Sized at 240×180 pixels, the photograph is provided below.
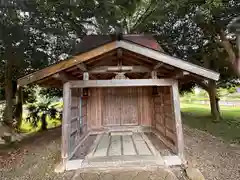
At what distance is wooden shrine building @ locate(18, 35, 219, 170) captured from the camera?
3900 millimetres

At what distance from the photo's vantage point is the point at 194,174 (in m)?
3.61

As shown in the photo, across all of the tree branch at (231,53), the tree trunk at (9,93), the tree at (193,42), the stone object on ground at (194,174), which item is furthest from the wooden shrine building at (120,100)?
the tree at (193,42)

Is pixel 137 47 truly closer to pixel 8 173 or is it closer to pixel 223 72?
pixel 8 173

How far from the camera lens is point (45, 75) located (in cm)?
379

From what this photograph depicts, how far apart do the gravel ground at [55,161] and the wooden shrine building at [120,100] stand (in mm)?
532

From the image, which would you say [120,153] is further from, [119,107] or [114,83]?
[119,107]

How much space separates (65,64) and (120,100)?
400cm

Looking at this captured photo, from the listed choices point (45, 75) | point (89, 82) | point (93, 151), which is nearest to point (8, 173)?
point (93, 151)

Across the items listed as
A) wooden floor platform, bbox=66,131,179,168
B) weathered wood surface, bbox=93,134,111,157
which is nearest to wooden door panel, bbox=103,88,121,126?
weathered wood surface, bbox=93,134,111,157

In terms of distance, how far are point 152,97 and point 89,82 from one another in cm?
400

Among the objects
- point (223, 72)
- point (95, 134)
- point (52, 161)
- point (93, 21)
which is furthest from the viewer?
point (223, 72)

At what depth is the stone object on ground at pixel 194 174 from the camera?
3.54 metres

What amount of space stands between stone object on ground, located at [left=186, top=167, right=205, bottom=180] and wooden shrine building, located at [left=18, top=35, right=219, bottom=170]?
37 centimetres

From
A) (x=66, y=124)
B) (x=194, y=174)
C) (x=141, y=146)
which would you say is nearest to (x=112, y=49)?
(x=66, y=124)
